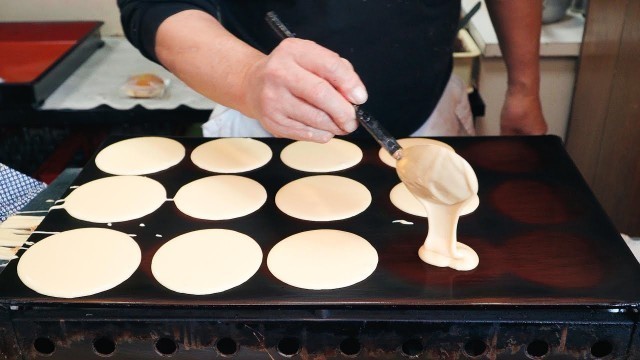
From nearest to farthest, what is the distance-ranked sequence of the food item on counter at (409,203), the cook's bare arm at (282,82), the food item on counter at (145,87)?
the cook's bare arm at (282,82), the food item on counter at (409,203), the food item on counter at (145,87)

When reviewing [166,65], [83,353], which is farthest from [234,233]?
[166,65]

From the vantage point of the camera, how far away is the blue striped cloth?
136 cm

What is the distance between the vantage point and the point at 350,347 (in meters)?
0.95

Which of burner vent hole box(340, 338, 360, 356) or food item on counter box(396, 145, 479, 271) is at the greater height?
food item on counter box(396, 145, 479, 271)

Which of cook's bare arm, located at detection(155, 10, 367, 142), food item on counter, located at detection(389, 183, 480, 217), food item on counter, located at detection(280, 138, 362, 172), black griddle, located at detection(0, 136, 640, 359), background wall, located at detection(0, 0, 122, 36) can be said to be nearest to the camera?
black griddle, located at detection(0, 136, 640, 359)

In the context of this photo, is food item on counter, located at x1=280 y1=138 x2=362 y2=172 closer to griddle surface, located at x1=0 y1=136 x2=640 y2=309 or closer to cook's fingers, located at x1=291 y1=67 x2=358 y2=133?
griddle surface, located at x1=0 y1=136 x2=640 y2=309

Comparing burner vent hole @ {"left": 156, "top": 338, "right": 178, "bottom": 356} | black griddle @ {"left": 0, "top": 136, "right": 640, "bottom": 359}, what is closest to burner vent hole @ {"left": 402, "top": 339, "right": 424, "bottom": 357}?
black griddle @ {"left": 0, "top": 136, "right": 640, "bottom": 359}

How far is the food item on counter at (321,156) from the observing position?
133 centimetres

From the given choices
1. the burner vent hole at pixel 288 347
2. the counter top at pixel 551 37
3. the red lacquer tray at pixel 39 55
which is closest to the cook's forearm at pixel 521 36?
the counter top at pixel 551 37

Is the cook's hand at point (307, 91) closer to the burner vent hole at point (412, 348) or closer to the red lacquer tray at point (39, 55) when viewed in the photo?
the burner vent hole at point (412, 348)

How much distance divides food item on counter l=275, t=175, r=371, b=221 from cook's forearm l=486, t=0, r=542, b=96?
72 centimetres

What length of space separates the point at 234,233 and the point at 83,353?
316 millimetres

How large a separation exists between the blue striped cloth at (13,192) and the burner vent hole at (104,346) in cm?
54

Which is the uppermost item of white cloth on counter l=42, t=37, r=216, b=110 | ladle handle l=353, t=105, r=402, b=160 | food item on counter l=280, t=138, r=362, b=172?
ladle handle l=353, t=105, r=402, b=160
